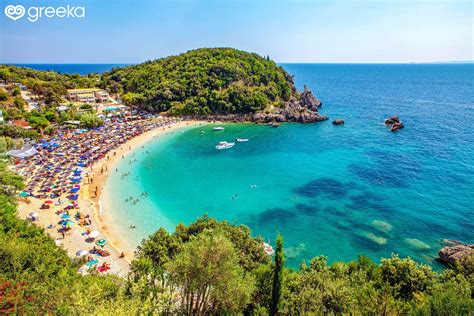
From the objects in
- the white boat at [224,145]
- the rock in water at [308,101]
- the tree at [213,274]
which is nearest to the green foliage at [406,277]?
the tree at [213,274]

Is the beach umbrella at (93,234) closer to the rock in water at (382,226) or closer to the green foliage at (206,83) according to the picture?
the rock in water at (382,226)

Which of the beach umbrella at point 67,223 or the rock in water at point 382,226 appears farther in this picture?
the rock in water at point 382,226

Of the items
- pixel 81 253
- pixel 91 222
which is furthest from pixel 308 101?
pixel 81 253

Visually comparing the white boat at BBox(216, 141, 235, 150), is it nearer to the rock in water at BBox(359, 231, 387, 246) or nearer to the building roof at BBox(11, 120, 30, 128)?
the rock in water at BBox(359, 231, 387, 246)

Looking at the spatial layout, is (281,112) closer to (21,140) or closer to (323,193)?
(323,193)

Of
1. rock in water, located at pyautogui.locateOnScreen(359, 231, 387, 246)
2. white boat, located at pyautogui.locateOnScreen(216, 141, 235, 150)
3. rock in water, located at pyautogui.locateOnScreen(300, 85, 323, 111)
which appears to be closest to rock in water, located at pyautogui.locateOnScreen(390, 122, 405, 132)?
rock in water, located at pyautogui.locateOnScreen(300, 85, 323, 111)

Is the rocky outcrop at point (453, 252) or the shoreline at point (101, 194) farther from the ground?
the shoreline at point (101, 194)

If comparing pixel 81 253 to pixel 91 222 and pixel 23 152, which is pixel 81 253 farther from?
pixel 23 152

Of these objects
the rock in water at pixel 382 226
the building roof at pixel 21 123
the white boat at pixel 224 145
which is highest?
the building roof at pixel 21 123
